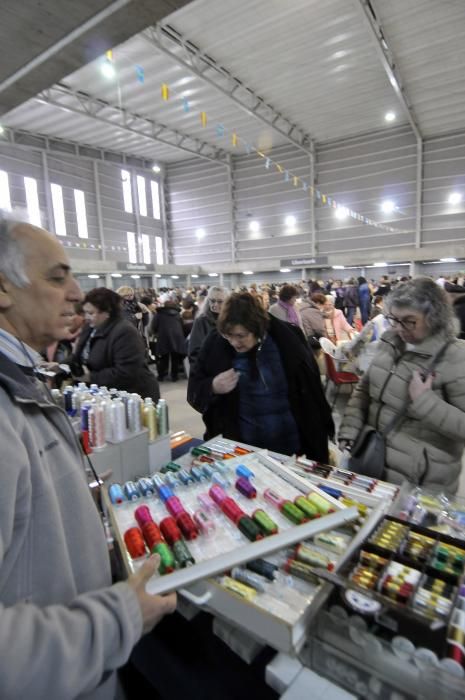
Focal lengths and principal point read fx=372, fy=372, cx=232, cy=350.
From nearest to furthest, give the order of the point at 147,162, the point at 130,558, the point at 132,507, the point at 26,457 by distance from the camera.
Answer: the point at 26,457
the point at 130,558
the point at 132,507
the point at 147,162

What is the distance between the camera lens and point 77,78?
10.9 meters

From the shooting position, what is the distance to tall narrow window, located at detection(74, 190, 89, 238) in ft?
56.9

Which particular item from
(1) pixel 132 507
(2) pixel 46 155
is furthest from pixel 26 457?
(2) pixel 46 155

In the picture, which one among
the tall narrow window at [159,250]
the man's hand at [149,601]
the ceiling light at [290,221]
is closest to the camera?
the man's hand at [149,601]

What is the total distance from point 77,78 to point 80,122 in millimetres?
4179

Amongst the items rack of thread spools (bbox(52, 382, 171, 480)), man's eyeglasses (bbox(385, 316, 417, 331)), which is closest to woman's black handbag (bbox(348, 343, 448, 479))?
man's eyeglasses (bbox(385, 316, 417, 331))

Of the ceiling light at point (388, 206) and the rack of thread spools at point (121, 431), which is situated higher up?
the ceiling light at point (388, 206)

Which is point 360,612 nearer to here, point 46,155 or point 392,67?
point 392,67

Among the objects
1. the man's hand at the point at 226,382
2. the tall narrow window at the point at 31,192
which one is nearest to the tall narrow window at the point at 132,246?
the tall narrow window at the point at 31,192

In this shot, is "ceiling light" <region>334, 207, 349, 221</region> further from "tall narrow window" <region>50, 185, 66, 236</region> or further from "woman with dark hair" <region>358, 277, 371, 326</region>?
"tall narrow window" <region>50, 185, 66, 236</region>

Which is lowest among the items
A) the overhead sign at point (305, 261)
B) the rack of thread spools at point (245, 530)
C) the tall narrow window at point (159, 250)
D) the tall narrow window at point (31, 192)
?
the rack of thread spools at point (245, 530)

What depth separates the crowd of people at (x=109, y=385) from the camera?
0.58 meters

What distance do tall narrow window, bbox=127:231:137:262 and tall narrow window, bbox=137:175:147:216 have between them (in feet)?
4.64

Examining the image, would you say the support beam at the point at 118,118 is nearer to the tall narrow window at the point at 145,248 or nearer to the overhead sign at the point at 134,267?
the overhead sign at the point at 134,267
